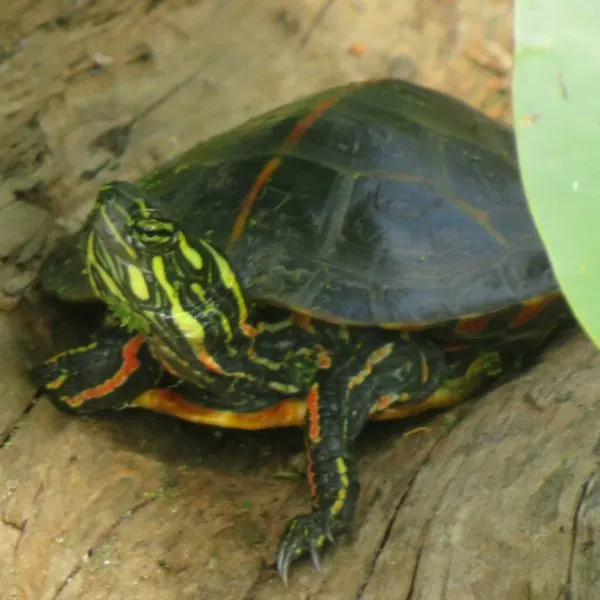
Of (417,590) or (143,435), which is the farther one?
(143,435)

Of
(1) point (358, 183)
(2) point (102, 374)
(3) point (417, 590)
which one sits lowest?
(3) point (417, 590)

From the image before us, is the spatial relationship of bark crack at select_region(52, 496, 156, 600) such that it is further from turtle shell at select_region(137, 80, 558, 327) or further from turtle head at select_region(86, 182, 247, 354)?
turtle shell at select_region(137, 80, 558, 327)

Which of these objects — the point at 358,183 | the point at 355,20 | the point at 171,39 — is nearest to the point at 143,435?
the point at 358,183

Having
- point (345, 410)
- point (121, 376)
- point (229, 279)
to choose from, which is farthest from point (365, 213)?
point (121, 376)

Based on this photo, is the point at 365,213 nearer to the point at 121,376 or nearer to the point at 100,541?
the point at 121,376

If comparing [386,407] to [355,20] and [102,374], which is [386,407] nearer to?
[102,374]

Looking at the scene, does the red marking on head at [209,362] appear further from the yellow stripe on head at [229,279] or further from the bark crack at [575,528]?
the bark crack at [575,528]
